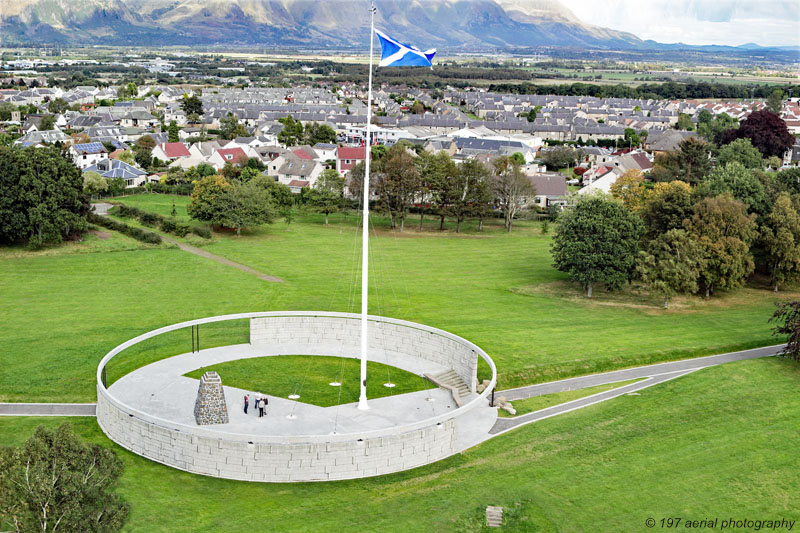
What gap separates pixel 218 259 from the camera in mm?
69625

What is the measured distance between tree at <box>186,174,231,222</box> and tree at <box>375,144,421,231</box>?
55.7 feet

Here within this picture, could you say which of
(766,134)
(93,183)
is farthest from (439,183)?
(766,134)

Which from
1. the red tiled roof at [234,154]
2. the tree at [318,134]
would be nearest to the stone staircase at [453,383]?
the red tiled roof at [234,154]

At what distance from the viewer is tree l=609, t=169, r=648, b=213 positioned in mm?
77125

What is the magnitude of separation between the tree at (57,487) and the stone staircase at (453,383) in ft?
61.8

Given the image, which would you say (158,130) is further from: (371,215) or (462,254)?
(462,254)

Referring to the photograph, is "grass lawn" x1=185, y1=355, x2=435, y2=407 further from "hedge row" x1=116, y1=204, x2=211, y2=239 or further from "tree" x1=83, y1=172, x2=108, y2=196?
"tree" x1=83, y1=172, x2=108, y2=196

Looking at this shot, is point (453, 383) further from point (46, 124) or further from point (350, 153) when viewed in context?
point (46, 124)

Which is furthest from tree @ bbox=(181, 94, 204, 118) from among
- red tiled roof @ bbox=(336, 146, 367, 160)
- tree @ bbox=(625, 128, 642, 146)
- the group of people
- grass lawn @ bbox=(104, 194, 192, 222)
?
the group of people

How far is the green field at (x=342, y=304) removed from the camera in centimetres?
4484

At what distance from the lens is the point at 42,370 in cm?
4162

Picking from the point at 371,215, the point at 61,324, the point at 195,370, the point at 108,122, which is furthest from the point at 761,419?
the point at 108,122

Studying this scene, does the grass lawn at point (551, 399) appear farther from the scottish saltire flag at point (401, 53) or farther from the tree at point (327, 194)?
the tree at point (327, 194)

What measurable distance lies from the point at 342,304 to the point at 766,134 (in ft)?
283
